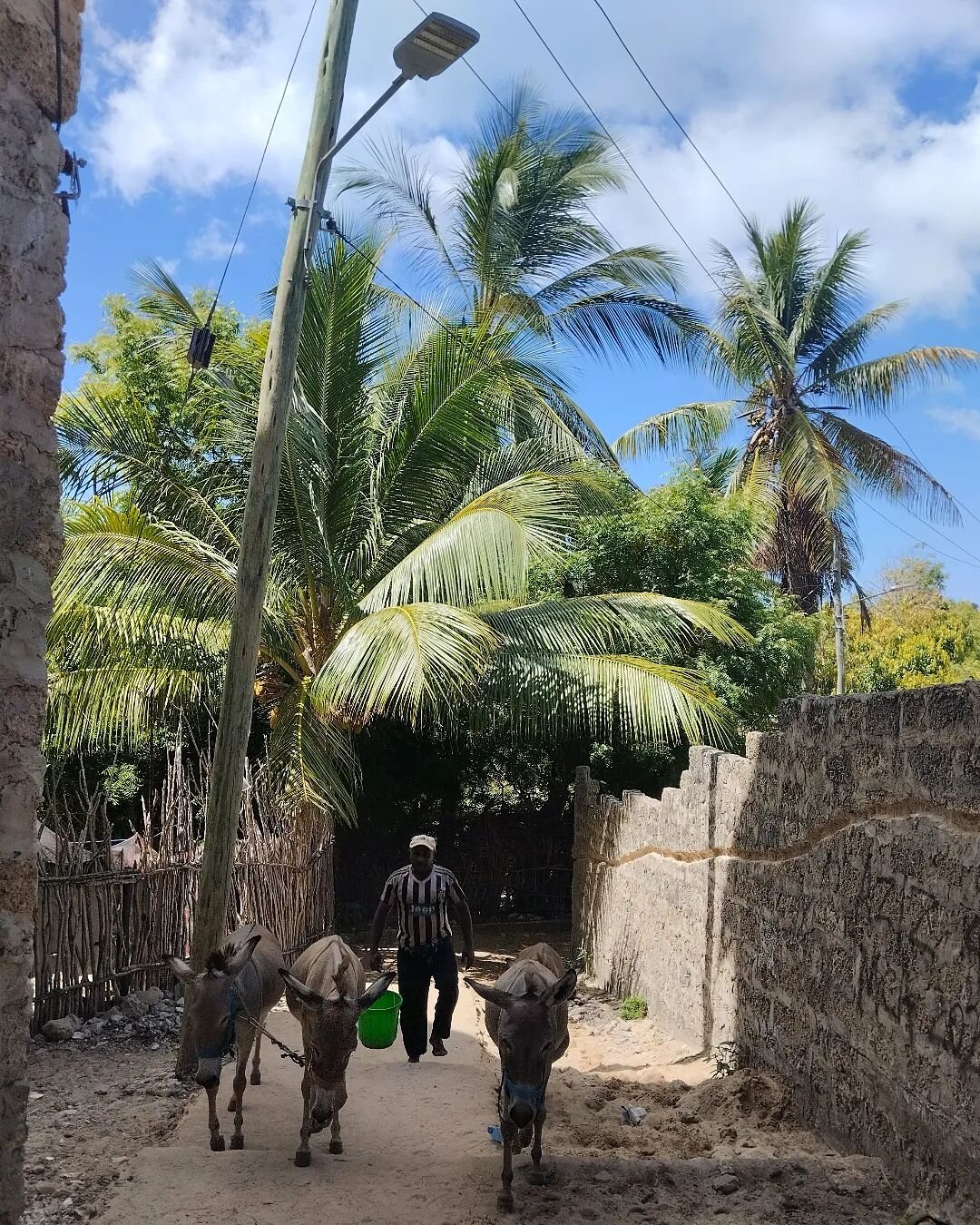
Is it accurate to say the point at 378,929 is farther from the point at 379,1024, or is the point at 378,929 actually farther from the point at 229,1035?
the point at 229,1035

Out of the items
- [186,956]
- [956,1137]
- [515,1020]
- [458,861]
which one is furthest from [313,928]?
[956,1137]

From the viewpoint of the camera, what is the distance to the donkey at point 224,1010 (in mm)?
5730

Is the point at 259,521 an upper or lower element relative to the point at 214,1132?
upper

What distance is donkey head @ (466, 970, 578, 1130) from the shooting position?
207 inches

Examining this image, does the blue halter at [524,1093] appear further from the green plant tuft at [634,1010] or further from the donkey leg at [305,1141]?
the green plant tuft at [634,1010]

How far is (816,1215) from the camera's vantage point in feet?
16.7

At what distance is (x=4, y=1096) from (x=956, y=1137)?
3744 millimetres

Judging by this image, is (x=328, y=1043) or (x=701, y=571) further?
(x=701, y=571)

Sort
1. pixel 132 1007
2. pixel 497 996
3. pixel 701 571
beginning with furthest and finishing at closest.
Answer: pixel 701 571, pixel 132 1007, pixel 497 996

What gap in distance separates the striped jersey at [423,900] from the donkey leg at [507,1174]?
237cm

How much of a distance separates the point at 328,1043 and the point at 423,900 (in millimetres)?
2154

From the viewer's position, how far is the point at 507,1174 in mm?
5344

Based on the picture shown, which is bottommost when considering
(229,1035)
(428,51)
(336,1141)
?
(336,1141)

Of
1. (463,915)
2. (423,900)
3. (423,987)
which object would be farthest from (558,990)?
(423,987)
